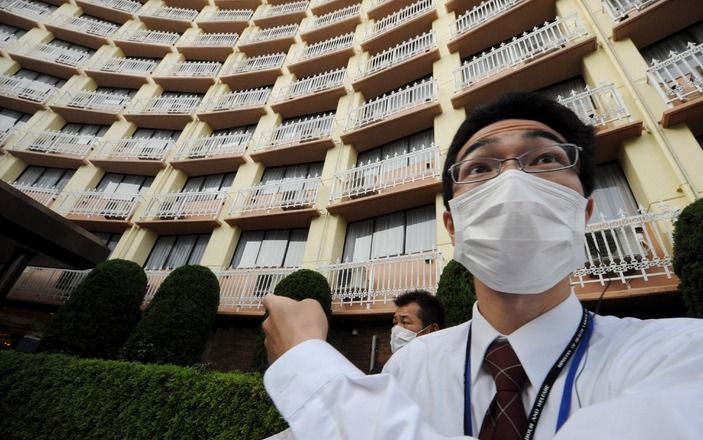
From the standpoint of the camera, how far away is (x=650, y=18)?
6.66m

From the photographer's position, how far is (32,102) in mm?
14453

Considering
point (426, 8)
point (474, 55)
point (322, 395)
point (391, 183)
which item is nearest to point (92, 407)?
point (322, 395)

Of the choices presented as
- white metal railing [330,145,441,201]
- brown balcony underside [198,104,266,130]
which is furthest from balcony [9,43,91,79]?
white metal railing [330,145,441,201]

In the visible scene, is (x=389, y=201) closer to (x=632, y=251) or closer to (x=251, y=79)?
(x=632, y=251)

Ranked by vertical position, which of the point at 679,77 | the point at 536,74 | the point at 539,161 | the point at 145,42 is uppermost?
the point at 145,42

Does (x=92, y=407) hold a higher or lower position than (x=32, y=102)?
lower

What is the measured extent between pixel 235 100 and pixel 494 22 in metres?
11.8

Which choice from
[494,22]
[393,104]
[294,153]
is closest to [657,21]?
[494,22]

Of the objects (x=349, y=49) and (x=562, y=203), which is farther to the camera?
(x=349, y=49)

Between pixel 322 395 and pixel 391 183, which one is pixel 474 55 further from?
pixel 322 395

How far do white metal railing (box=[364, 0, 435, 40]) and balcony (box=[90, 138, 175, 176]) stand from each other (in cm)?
1102

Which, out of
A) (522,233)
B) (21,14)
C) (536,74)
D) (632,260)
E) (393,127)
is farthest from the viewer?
(21,14)

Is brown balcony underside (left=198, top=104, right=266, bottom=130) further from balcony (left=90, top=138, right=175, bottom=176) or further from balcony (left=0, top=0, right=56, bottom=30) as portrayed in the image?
balcony (left=0, top=0, right=56, bottom=30)

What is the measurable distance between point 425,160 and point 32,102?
19768 millimetres
